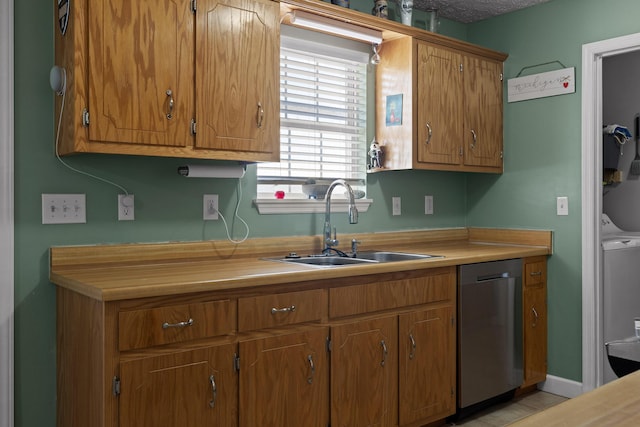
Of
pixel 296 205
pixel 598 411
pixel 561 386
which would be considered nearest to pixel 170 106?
pixel 296 205

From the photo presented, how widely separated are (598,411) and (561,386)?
2.81 m

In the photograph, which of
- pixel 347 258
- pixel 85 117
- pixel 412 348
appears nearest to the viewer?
pixel 85 117

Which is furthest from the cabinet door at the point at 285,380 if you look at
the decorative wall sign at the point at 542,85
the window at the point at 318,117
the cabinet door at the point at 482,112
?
the decorative wall sign at the point at 542,85

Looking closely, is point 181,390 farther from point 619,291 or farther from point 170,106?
point 619,291

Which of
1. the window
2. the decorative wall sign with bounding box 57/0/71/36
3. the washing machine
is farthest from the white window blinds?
the washing machine

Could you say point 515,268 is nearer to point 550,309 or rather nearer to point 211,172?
point 550,309

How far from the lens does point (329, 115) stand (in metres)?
3.35

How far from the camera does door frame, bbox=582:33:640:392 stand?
3.40 meters

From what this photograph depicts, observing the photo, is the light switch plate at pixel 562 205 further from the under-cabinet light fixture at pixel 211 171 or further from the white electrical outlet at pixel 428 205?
the under-cabinet light fixture at pixel 211 171

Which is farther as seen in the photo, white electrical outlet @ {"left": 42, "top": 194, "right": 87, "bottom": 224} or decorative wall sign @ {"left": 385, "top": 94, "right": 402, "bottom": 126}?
decorative wall sign @ {"left": 385, "top": 94, "right": 402, "bottom": 126}

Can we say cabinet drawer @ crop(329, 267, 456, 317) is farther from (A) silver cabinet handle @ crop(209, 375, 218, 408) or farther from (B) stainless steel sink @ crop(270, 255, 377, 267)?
(A) silver cabinet handle @ crop(209, 375, 218, 408)

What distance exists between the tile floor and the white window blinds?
1466 millimetres

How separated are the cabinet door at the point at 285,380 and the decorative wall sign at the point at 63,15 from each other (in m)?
1.37

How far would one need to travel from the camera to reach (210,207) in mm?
2789
